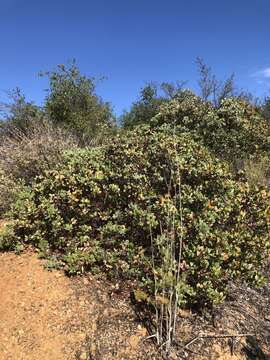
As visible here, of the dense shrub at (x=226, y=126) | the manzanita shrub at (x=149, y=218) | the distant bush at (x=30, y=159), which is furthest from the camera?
the dense shrub at (x=226, y=126)

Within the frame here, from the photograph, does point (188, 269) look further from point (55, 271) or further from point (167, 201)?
point (55, 271)

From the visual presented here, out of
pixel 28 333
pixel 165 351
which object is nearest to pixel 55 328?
pixel 28 333

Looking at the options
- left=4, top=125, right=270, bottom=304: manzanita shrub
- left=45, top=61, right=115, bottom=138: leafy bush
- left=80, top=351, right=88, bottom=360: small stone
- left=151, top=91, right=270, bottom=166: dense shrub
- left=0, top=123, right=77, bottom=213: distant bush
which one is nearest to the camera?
left=80, top=351, right=88, bottom=360: small stone

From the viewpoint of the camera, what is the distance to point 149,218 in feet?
13.7

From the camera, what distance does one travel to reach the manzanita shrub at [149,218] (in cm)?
394

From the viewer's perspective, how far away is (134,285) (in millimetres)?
4113

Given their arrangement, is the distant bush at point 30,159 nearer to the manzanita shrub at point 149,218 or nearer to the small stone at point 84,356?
the manzanita shrub at point 149,218

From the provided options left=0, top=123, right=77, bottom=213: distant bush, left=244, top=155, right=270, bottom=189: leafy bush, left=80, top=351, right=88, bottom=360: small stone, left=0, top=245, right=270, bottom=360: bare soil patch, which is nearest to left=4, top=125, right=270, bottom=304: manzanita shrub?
left=0, top=245, right=270, bottom=360: bare soil patch

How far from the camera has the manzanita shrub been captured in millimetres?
3939

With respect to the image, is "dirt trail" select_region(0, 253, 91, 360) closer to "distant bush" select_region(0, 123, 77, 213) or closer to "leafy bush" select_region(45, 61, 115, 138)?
"distant bush" select_region(0, 123, 77, 213)

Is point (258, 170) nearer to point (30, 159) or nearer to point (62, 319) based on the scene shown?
point (30, 159)

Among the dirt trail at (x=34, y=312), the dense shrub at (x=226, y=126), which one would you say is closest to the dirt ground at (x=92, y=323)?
the dirt trail at (x=34, y=312)

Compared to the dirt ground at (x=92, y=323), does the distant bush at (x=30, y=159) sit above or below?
above

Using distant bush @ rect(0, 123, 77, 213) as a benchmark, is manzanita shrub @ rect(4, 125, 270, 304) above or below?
below
